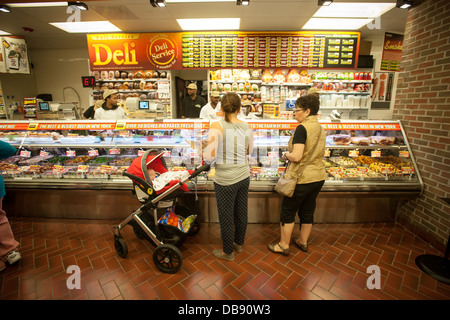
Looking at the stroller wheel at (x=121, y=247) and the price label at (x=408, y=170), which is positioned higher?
the price label at (x=408, y=170)

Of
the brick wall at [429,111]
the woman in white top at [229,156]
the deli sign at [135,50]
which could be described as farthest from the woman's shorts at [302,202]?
the deli sign at [135,50]

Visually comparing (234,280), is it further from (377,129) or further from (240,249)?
(377,129)

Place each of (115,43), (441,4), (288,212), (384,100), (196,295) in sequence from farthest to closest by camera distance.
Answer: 1. (384,100)
2. (115,43)
3. (441,4)
4. (288,212)
5. (196,295)

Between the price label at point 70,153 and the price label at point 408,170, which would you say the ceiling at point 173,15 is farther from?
the price label at point 408,170

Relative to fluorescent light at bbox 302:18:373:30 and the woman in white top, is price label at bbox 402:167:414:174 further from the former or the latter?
fluorescent light at bbox 302:18:373:30

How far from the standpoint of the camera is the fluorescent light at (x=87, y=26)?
232 inches

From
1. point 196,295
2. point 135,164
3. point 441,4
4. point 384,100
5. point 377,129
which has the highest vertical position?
point 441,4

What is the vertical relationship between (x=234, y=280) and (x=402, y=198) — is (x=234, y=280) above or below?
below

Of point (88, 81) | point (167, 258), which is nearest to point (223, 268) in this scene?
point (167, 258)

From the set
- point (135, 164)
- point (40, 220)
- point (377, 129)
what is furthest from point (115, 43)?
point (377, 129)

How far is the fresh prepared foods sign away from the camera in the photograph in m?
6.27

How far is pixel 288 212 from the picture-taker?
2941 mm

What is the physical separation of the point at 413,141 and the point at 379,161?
56 centimetres

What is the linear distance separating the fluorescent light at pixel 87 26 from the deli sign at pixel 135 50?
6.1 inches
